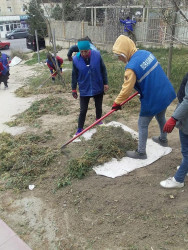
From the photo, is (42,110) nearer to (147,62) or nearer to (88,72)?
(88,72)

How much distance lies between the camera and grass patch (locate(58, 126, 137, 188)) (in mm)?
3178

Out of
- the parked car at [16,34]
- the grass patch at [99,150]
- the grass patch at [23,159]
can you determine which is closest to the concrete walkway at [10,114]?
the grass patch at [23,159]

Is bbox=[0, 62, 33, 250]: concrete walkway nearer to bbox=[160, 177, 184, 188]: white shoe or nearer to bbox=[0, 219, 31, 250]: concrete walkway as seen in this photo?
bbox=[0, 219, 31, 250]: concrete walkway

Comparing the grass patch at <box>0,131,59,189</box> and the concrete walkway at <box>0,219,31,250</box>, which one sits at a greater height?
the grass patch at <box>0,131,59,189</box>

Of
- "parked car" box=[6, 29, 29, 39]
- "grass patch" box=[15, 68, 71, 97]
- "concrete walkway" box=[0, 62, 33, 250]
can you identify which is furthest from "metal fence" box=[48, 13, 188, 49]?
"parked car" box=[6, 29, 29, 39]

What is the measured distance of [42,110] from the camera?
5703 millimetres

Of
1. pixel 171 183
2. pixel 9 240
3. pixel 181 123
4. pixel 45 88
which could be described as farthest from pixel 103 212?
pixel 45 88

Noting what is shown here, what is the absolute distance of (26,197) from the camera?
9.77 feet

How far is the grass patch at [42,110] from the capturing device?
5.26 metres

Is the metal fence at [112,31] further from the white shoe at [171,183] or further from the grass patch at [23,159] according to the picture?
the white shoe at [171,183]

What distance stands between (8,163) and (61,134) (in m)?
1.16

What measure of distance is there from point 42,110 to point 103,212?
142 inches

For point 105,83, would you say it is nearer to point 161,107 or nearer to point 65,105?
point 161,107

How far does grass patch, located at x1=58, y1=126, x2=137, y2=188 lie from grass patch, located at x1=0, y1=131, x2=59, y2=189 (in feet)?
1.40
